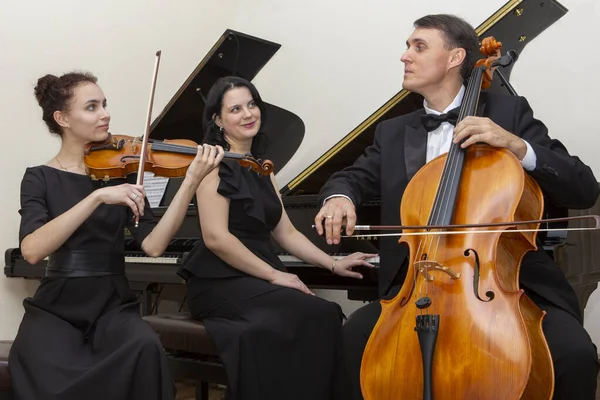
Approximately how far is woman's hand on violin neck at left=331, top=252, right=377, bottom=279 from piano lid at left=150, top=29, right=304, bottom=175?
→ 1.06m

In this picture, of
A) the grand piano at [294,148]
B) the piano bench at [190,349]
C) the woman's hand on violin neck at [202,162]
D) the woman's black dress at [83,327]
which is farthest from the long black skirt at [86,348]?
the grand piano at [294,148]

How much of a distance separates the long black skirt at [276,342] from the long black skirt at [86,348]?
257 mm

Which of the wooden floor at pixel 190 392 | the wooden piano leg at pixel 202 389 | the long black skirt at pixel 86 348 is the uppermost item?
the long black skirt at pixel 86 348

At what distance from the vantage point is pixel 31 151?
13.2 feet

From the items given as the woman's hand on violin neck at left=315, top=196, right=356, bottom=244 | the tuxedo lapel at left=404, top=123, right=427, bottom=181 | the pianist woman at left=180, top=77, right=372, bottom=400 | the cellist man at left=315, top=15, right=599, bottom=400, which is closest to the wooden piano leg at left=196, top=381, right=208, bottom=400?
the pianist woman at left=180, top=77, right=372, bottom=400

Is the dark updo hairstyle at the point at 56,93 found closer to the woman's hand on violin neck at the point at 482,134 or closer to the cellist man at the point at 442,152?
the cellist man at the point at 442,152

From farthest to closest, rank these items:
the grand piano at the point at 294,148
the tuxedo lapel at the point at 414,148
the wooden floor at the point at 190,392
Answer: the wooden floor at the point at 190,392, the grand piano at the point at 294,148, the tuxedo lapel at the point at 414,148

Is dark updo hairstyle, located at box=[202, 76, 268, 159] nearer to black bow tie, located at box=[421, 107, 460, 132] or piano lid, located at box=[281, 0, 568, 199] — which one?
piano lid, located at box=[281, 0, 568, 199]

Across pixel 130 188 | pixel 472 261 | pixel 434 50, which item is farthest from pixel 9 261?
pixel 472 261

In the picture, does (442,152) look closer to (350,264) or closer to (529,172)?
(529,172)

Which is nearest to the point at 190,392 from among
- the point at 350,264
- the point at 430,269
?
the point at 350,264

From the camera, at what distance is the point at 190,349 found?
6.99 feet

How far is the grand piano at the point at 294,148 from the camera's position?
7.47ft

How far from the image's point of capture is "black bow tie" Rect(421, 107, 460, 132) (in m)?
1.83
